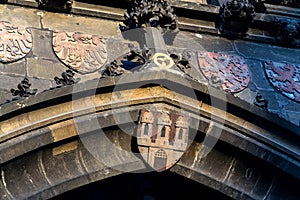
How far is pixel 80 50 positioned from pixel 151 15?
2.72ft

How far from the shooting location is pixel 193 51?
730cm

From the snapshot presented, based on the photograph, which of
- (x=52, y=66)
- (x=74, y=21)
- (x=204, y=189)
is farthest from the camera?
(x=74, y=21)

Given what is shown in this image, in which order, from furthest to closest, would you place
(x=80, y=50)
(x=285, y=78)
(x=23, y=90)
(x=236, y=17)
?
1. (x=236, y=17)
2. (x=285, y=78)
3. (x=80, y=50)
4. (x=23, y=90)

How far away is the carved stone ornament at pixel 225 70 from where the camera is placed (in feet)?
22.9

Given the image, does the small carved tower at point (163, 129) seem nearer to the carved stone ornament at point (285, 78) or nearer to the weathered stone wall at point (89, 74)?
the weathered stone wall at point (89, 74)

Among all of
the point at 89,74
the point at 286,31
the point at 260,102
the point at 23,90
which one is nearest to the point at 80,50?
the point at 89,74

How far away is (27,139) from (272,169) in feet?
6.85

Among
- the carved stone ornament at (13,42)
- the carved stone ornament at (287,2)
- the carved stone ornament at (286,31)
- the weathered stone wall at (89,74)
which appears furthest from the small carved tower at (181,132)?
the carved stone ornament at (287,2)

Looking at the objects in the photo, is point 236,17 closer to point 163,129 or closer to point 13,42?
point 163,129

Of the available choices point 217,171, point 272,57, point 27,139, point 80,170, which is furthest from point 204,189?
A: point 272,57

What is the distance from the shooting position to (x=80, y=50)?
6.84 metres

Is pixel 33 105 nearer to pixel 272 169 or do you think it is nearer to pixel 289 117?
pixel 272 169

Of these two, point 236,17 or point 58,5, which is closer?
point 58,5

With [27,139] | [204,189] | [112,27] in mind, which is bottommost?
[204,189]
